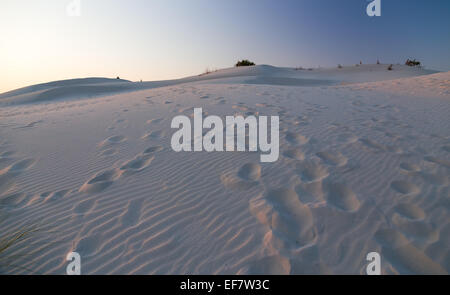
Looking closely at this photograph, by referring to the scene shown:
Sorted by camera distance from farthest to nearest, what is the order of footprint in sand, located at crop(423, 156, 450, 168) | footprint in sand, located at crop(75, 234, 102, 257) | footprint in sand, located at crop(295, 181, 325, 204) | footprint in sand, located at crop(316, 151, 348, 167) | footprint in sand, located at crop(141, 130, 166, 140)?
footprint in sand, located at crop(141, 130, 166, 140), footprint in sand, located at crop(316, 151, 348, 167), footprint in sand, located at crop(423, 156, 450, 168), footprint in sand, located at crop(295, 181, 325, 204), footprint in sand, located at crop(75, 234, 102, 257)

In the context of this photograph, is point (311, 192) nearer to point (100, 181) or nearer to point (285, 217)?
point (285, 217)

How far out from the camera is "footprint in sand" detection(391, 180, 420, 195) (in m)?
2.43

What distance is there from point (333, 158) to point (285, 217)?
4.81ft

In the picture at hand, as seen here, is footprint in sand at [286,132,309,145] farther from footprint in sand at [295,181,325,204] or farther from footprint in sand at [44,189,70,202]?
footprint in sand at [44,189,70,202]

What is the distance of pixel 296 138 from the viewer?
150 inches

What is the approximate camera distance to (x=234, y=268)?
176 centimetres

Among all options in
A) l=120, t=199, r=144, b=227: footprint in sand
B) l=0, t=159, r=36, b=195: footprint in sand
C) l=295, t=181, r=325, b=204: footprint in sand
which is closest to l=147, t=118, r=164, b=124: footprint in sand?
l=0, t=159, r=36, b=195: footprint in sand

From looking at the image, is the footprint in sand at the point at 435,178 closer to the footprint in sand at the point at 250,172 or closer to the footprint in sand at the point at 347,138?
the footprint in sand at the point at 347,138

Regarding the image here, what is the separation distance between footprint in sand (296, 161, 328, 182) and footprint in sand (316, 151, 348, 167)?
207 millimetres

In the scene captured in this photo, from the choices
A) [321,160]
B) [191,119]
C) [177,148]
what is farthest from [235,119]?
[321,160]

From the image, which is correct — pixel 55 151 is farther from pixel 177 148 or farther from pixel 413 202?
pixel 413 202

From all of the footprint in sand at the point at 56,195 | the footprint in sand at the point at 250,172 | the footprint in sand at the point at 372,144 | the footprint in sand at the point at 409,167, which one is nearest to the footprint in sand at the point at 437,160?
the footprint in sand at the point at 409,167

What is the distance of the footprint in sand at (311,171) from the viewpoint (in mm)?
2732

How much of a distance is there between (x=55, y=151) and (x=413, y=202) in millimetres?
5071
